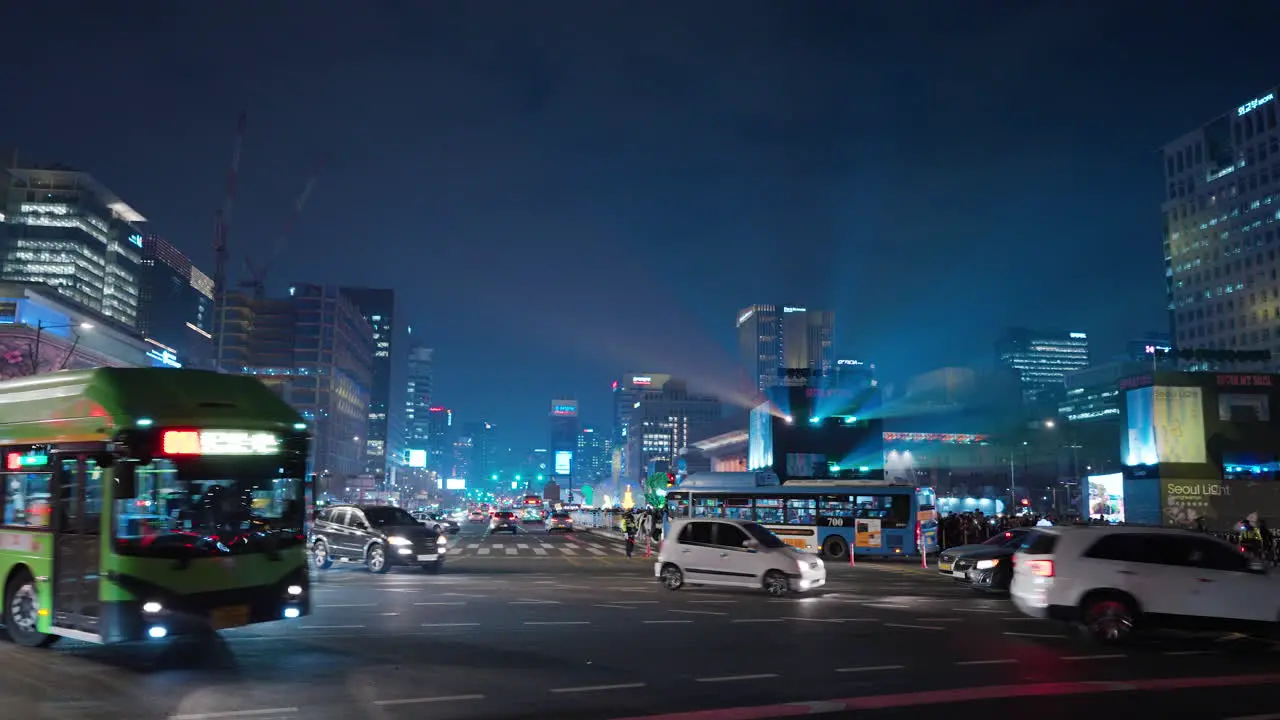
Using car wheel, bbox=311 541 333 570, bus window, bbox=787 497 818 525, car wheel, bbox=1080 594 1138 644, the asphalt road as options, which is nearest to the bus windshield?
the asphalt road

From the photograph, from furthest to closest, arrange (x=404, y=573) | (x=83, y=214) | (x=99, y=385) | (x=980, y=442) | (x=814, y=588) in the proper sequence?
(x=83, y=214) < (x=980, y=442) < (x=404, y=573) < (x=814, y=588) < (x=99, y=385)

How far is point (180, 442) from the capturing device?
10992 mm

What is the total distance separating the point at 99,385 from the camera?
37.1 ft

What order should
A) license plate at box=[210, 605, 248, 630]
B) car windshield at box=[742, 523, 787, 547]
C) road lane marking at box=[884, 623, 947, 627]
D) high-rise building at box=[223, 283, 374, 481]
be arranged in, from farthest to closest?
high-rise building at box=[223, 283, 374, 481] → car windshield at box=[742, 523, 787, 547] → road lane marking at box=[884, 623, 947, 627] → license plate at box=[210, 605, 248, 630]

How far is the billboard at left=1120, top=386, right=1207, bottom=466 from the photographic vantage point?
→ 2215 inches

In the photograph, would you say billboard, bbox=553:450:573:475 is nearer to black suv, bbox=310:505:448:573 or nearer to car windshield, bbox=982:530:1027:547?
black suv, bbox=310:505:448:573

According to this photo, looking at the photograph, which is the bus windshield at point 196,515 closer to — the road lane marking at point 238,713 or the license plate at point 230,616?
the license plate at point 230,616

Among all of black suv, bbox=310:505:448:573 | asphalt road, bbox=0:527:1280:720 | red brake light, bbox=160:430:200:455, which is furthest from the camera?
black suv, bbox=310:505:448:573

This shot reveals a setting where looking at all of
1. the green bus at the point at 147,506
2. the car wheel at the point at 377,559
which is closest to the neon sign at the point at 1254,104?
the car wheel at the point at 377,559

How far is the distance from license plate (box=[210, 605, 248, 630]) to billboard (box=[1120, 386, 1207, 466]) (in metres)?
58.2

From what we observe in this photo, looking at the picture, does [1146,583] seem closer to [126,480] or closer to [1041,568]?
[1041,568]

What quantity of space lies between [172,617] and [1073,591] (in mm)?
12146

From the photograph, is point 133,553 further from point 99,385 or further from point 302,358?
point 302,358

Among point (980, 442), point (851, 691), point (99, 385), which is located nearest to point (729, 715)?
point (851, 691)
